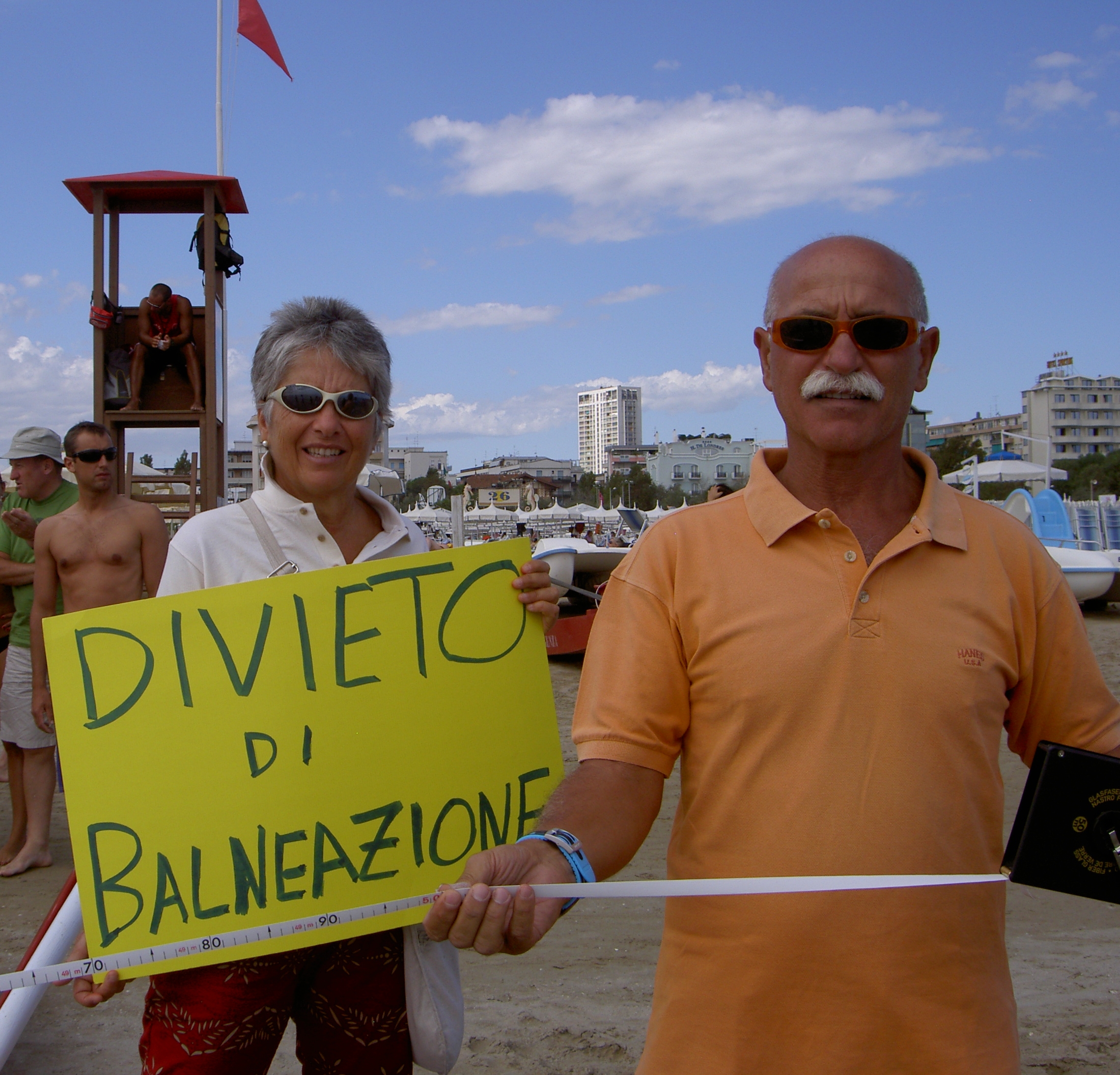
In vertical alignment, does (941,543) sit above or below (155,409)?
below

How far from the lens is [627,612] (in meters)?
1.76

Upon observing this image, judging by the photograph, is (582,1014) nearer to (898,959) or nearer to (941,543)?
(898,959)

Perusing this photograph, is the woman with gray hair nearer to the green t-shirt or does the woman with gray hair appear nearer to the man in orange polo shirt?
the man in orange polo shirt

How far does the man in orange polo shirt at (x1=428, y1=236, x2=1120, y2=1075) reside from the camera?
5.18 ft

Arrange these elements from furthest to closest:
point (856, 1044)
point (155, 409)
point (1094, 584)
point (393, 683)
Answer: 1. point (1094, 584)
2. point (155, 409)
3. point (393, 683)
4. point (856, 1044)

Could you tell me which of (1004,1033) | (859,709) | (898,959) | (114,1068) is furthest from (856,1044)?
(114,1068)

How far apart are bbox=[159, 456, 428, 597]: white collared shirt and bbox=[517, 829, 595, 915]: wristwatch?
82 cm

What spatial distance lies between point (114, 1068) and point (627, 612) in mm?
2760

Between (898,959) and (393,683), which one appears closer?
(898,959)

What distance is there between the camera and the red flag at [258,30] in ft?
44.0

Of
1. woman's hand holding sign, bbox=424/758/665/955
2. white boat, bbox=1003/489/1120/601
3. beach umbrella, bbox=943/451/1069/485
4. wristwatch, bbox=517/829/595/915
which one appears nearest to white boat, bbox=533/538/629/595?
white boat, bbox=1003/489/1120/601

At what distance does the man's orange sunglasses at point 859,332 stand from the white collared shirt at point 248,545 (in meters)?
1.04

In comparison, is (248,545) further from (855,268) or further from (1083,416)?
(1083,416)

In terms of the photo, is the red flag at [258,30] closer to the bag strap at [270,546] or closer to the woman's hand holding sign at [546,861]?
the bag strap at [270,546]
